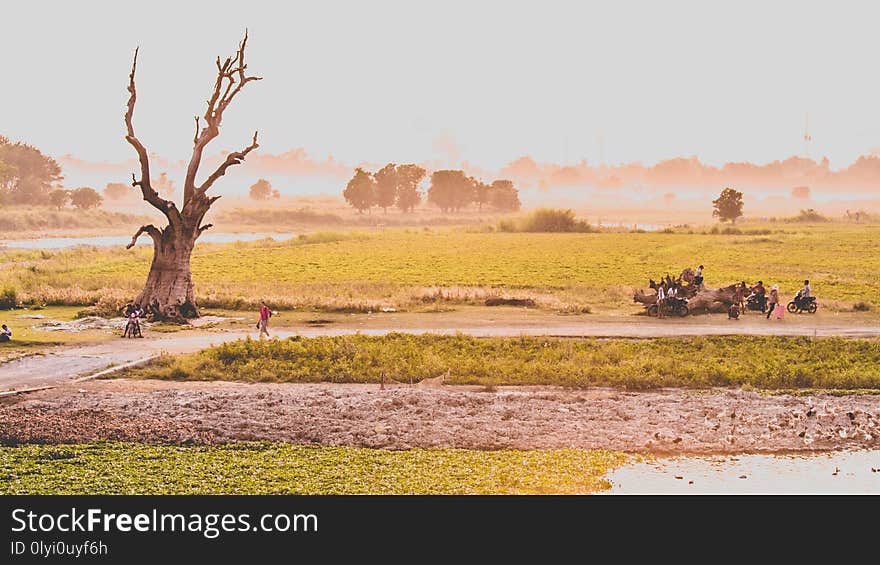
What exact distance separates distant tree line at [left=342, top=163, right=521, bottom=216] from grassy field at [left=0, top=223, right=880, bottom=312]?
154ft

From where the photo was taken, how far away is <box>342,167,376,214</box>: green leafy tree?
528ft

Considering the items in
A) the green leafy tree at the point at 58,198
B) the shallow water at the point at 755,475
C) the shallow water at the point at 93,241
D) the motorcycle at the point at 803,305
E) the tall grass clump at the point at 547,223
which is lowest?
the shallow water at the point at 755,475

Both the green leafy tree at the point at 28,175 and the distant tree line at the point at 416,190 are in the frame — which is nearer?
the green leafy tree at the point at 28,175

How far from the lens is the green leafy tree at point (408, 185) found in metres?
167

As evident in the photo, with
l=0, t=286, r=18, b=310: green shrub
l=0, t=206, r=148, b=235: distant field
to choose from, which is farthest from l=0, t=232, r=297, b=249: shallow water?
l=0, t=286, r=18, b=310: green shrub

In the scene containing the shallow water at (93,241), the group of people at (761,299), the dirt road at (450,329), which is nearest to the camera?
the dirt road at (450,329)

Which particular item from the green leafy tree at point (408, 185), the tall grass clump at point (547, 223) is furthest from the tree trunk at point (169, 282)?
the green leafy tree at point (408, 185)

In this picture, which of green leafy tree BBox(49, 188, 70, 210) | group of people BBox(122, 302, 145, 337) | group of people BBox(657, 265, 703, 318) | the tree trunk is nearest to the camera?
group of people BBox(122, 302, 145, 337)

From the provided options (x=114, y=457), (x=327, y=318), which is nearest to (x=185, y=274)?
(x=327, y=318)

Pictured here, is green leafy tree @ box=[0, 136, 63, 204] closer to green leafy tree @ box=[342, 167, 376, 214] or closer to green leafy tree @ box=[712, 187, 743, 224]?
green leafy tree @ box=[342, 167, 376, 214]

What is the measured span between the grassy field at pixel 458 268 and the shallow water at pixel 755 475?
81.3ft

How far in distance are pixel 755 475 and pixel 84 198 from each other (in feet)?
499

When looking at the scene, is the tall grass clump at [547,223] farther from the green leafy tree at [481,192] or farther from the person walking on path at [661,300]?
the person walking on path at [661,300]
